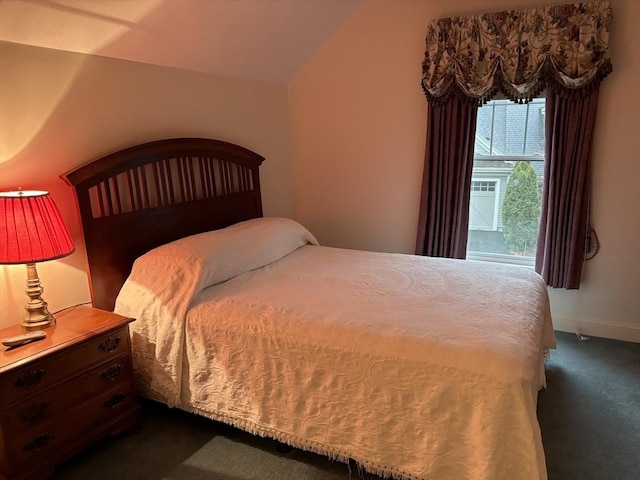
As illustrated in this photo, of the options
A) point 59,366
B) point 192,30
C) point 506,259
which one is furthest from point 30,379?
point 506,259

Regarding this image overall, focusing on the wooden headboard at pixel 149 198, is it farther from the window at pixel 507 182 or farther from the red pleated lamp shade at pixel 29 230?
the window at pixel 507 182

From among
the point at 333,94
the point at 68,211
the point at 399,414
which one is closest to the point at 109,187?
the point at 68,211

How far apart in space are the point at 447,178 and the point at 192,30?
1.98m

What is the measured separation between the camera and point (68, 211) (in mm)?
2244

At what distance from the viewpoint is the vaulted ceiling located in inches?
77.4

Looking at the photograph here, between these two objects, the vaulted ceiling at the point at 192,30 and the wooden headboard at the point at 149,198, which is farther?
the wooden headboard at the point at 149,198

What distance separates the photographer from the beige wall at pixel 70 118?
6.59 ft

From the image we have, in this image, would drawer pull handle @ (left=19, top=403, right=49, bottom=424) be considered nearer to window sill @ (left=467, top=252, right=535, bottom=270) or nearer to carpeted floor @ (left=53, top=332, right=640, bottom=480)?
carpeted floor @ (left=53, top=332, right=640, bottom=480)

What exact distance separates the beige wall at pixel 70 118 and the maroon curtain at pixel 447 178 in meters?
1.60

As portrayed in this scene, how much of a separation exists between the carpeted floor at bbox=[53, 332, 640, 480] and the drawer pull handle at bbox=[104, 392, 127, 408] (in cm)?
19

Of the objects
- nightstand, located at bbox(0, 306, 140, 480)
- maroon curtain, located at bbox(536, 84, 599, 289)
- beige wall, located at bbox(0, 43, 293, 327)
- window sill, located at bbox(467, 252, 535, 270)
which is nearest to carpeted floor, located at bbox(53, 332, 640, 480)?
nightstand, located at bbox(0, 306, 140, 480)

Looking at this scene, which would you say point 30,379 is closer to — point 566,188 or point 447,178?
point 447,178

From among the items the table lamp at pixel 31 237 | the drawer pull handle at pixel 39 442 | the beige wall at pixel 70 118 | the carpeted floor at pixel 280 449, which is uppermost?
the beige wall at pixel 70 118

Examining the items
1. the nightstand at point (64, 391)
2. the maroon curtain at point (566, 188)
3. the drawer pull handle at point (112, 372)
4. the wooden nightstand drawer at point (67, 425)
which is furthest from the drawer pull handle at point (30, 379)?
the maroon curtain at point (566, 188)
